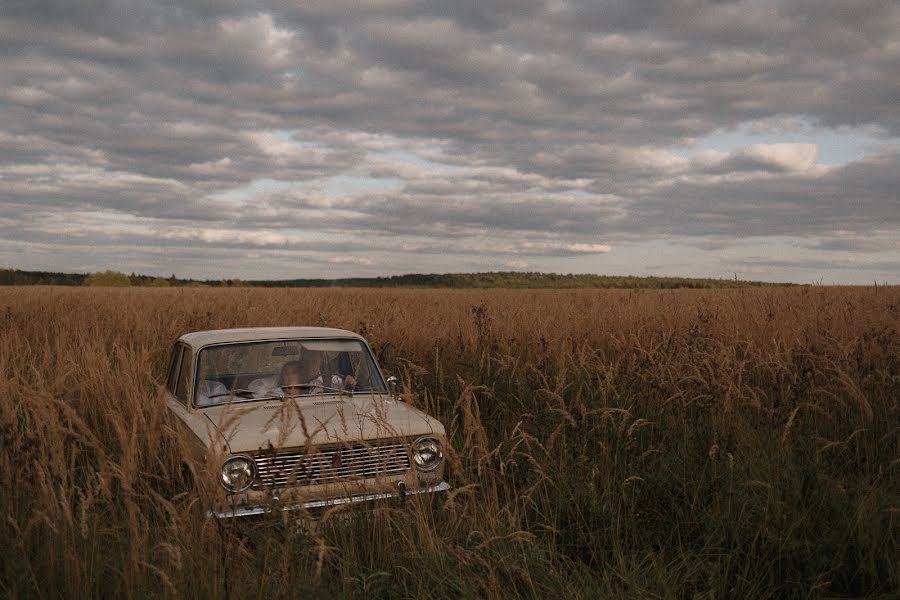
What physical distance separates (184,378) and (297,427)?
178 cm

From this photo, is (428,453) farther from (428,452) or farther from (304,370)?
(304,370)

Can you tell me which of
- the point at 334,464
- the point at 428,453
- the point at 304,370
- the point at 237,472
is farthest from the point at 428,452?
the point at 304,370

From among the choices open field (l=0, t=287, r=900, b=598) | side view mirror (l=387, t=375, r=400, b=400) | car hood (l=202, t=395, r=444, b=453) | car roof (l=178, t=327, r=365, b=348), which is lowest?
open field (l=0, t=287, r=900, b=598)

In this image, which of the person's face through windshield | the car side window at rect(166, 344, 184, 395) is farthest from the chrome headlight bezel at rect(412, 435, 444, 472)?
the car side window at rect(166, 344, 184, 395)

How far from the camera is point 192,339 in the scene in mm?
5645

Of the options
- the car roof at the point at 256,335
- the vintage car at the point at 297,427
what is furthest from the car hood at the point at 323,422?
the car roof at the point at 256,335

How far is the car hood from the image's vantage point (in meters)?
3.88

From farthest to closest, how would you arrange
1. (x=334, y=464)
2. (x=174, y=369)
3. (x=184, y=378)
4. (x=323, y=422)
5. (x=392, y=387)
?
1. (x=174, y=369)
2. (x=184, y=378)
3. (x=392, y=387)
4. (x=334, y=464)
5. (x=323, y=422)

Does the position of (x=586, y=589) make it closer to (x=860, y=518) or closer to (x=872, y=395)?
(x=860, y=518)

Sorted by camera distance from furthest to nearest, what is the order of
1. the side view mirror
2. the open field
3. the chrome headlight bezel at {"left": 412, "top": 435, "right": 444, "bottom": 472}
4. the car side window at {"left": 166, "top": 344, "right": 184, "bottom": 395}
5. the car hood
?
the car side window at {"left": 166, "top": 344, "right": 184, "bottom": 395} < the side view mirror < the chrome headlight bezel at {"left": 412, "top": 435, "right": 444, "bottom": 472} < the car hood < the open field

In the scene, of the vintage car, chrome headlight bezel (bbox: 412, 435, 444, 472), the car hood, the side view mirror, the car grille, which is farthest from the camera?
the side view mirror

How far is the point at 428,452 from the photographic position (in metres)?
4.36

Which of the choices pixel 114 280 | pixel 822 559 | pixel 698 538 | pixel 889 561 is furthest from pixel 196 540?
pixel 114 280

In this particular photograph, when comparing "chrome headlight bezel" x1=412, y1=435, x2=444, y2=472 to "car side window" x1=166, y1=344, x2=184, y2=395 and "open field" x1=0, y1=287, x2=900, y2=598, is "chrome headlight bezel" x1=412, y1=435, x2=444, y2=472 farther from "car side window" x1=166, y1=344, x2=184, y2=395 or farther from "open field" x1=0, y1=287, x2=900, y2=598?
"car side window" x1=166, y1=344, x2=184, y2=395
